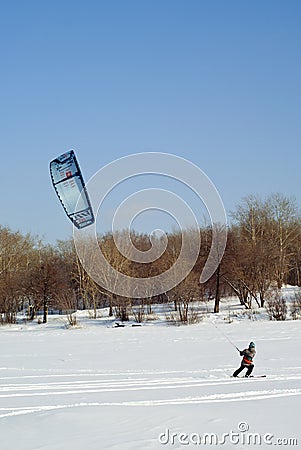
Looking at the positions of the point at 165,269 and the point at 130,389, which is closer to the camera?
the point at 130,389

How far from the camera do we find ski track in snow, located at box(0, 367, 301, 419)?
9805 mm

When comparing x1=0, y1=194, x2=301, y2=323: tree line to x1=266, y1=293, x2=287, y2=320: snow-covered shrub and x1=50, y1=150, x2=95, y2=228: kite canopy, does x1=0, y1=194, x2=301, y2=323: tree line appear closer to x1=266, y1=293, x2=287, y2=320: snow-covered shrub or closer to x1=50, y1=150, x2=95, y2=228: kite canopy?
x1=266, y1=293, x2=287, y2=320: snow-covered shrub

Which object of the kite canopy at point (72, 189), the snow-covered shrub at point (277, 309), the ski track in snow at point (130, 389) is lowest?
the ski track in snow at point (130, 389)

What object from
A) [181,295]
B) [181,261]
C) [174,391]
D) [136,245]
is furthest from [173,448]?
[136,245]

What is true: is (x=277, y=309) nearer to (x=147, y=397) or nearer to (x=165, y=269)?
(x=165, y=269)

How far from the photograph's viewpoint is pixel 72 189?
18.4m

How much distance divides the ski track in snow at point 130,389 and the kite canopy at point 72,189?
533 cm

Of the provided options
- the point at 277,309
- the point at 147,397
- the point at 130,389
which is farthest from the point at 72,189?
the point at 277,309

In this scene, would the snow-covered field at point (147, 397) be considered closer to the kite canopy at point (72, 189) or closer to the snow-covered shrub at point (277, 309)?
the kite canopy at point (72, 189)

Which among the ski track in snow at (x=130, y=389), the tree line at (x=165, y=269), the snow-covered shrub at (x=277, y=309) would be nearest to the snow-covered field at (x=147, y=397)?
the ski track in snow at (x=130, y=389)

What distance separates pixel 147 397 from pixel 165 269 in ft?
101

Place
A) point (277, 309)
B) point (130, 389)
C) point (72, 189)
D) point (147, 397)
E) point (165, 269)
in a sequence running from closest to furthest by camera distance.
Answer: point (147, 397)
point (130, 389)
point (72, 189)
point (277, 309)
point (165, 269)

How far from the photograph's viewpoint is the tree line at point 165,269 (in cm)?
4116

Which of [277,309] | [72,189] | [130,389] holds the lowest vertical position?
[130,389]
